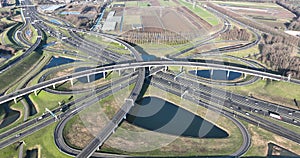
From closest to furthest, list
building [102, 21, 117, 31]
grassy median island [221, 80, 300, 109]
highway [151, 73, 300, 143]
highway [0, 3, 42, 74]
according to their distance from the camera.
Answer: highway [151, 73, 300, 143], grassy median island [221, 80, 300, 109], highway [0, 3, 42, 74], building [102, 21, 117, 31]

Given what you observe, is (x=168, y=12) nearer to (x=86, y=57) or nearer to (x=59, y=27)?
(x=59, y=27)

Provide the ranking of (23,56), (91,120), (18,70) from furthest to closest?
(23,56) < (18,70) < (91,120)

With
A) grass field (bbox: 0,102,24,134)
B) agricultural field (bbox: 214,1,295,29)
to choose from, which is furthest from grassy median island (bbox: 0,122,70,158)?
agricultural field (bbox: 214,1,295,29)

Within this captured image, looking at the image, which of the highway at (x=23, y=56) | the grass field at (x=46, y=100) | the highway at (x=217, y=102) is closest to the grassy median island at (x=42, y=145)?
the grass field at (x=46, y=100)

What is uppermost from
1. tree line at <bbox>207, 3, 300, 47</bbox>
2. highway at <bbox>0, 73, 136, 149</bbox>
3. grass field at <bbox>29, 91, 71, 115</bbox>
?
tree line at <bbox>207, 3, 300, 47</bbox>

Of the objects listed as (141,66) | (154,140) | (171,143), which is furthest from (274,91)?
(154,140)

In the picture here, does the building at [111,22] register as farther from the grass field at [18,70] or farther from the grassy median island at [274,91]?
the grassy median island at [274,91]

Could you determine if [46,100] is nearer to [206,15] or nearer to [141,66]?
[141,66]

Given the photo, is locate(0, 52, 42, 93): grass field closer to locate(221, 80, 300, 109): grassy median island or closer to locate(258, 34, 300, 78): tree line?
locate(221, 80, 300, 109): grassy median island
